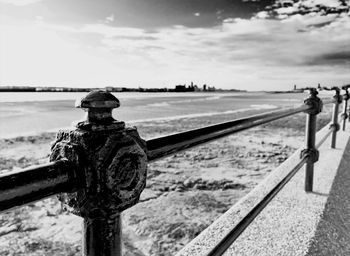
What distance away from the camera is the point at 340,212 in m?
2.49

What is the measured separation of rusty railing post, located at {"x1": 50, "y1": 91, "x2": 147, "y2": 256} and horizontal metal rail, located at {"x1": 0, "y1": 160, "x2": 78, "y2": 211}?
3cm

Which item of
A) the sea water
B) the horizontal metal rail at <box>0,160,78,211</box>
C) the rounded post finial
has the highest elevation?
the rounded post finial

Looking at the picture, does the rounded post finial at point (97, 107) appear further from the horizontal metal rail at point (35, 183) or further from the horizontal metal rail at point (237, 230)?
the horizontal metal rail at point (237, 230)

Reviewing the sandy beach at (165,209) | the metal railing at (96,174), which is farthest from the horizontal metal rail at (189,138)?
the sandy beach at (165,209)

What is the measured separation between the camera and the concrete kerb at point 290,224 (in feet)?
6.11

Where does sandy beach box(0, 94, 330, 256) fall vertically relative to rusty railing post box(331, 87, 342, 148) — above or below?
below

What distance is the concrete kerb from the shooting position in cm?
186

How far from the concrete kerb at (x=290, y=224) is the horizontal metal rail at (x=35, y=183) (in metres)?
0.91

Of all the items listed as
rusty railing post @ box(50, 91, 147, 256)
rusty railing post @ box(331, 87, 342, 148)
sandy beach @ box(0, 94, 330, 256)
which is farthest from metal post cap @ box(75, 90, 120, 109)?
rusty railing post @ box(331, 87, 342, 148)

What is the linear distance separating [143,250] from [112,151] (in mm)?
2098

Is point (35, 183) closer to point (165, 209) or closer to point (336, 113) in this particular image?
point (165, 209)

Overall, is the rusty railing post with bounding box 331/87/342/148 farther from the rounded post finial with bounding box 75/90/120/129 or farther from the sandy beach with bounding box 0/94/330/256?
the rounded post finial with bounding box 75/90/120/129

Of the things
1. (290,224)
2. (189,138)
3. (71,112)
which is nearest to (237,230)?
(189,138)

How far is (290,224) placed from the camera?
221cm
